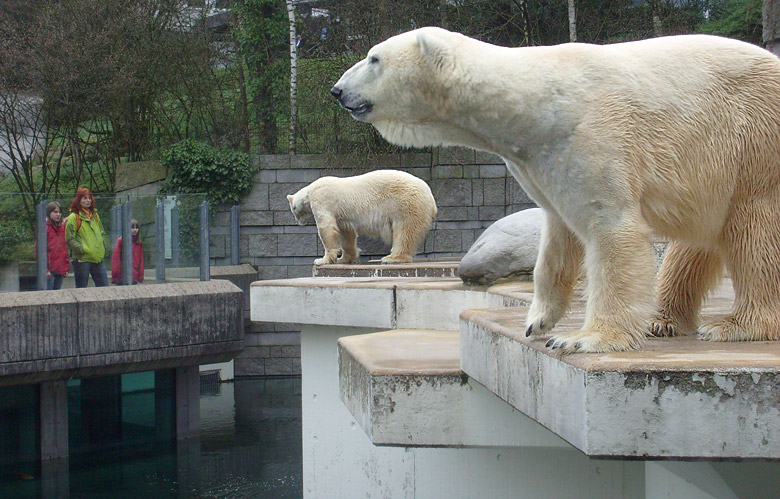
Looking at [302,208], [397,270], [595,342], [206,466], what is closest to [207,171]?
[302,208]

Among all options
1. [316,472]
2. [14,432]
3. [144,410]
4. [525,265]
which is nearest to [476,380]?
[525,265]

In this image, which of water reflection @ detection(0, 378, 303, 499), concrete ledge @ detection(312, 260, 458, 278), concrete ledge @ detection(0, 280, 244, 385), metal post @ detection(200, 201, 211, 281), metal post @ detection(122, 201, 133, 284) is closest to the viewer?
concrete ledge @ detection(312, 260, 458, 278)

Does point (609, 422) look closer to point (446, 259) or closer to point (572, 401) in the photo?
point (572, 401)

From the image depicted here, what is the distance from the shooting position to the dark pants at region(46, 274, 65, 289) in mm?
9141

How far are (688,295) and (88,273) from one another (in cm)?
790

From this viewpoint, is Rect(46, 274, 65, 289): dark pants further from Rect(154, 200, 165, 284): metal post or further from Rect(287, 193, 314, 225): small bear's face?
Rect(287, 193, 314, 225): small bear's face

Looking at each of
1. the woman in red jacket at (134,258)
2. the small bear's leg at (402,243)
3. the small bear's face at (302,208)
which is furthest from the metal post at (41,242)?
the small bear's leg at (402,243)

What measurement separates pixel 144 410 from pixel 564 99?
9.54m

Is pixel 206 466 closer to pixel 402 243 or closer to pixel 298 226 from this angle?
pixel 402 243

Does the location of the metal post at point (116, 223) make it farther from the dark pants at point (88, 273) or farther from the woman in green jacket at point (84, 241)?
the dark pants at point (88, 273)

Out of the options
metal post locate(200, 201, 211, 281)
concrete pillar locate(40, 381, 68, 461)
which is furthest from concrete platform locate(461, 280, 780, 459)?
metal post locate(200, 201, 211, 281)

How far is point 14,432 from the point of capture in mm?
9445

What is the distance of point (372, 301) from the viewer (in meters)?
→ 6.42

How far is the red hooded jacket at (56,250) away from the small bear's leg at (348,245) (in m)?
2.97
